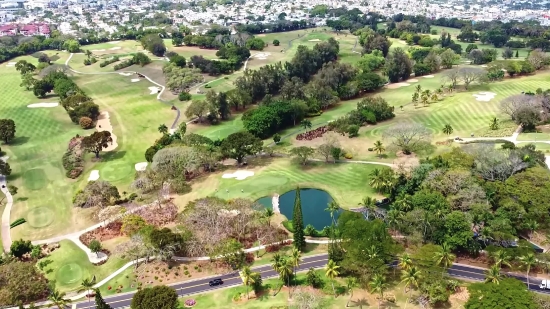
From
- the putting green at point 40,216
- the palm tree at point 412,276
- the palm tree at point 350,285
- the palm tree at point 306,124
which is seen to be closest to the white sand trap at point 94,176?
the putting green at point 40,216

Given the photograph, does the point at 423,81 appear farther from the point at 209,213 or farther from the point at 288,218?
the point at 209,213

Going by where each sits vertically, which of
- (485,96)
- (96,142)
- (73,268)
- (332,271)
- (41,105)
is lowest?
(73,268)

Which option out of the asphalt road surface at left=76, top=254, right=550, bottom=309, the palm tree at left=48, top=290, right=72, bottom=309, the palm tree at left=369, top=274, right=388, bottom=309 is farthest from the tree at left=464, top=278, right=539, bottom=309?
the palm tree at left=48, top=290, right=72, bottom=309

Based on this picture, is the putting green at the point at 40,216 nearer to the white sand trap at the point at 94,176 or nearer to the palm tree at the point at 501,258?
the white sand trap at the point at 94,176

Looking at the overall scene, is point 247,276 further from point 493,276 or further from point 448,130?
point 448,130

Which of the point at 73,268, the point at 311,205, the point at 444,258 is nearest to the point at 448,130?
the point at 311,205

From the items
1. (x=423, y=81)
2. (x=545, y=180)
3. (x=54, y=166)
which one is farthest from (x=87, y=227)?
(x=423, y=81)

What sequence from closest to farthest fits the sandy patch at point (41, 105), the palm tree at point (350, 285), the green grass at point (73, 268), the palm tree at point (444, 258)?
the palm tree at point (350, 285)
the palm tree at point (444, 258)
the green grass at point (73, 268)
the sandy patch at point (41, 105)
